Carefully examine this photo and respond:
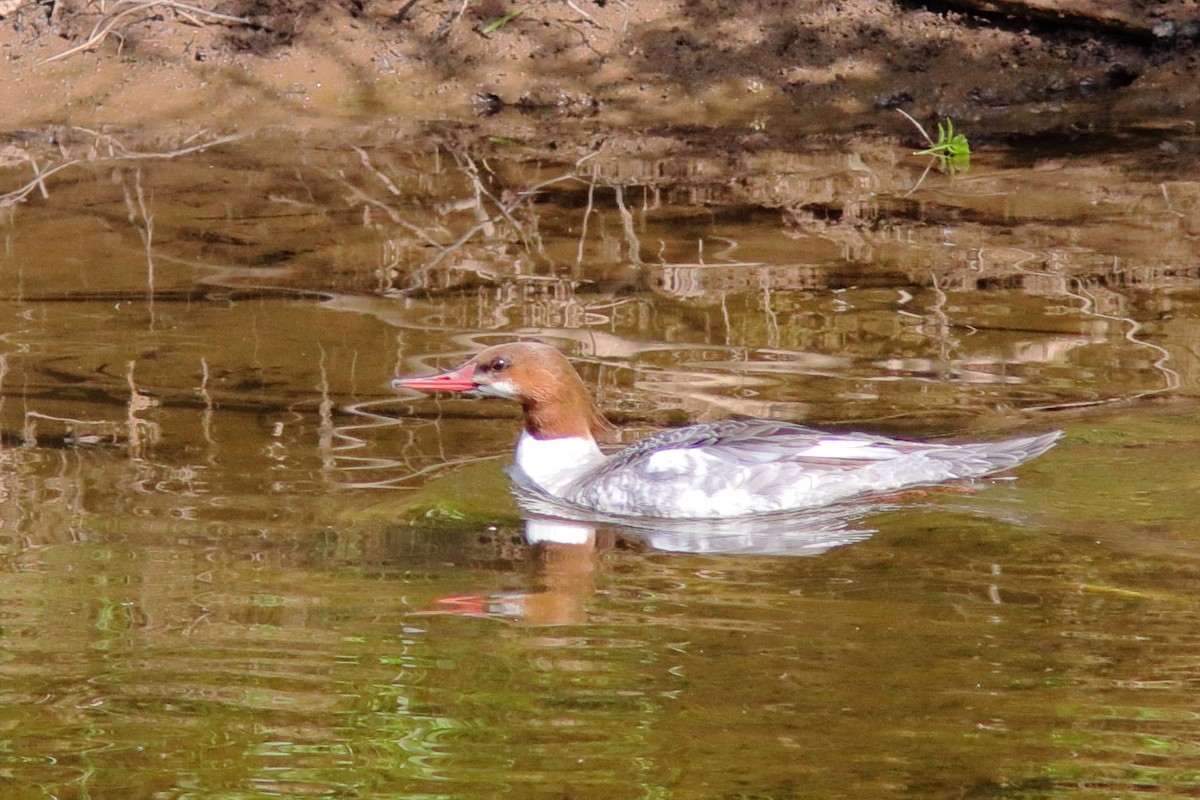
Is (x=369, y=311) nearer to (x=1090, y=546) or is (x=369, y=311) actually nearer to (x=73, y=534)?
(x=73, y=534)

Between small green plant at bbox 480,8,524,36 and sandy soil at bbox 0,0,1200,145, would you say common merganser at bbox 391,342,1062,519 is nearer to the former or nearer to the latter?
sandy soil at bbox 0,0,1200,145

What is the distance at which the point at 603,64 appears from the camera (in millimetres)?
13531

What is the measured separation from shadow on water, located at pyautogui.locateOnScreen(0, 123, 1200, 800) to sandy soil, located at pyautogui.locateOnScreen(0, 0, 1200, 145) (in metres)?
1.06

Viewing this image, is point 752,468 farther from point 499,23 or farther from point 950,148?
point 499,23

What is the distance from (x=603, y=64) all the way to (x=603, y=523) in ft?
25.2

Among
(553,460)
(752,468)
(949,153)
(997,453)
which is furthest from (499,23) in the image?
(997,453)

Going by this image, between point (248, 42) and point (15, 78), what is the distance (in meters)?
1.87

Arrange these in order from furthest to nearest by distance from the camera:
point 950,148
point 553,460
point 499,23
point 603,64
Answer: point 499,23 → point 603,64 → point 950,148 → point 553,460

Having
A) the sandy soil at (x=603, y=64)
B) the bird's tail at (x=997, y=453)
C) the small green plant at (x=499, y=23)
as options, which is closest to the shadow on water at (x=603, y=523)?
the bird's tail at (x=997, y=453)

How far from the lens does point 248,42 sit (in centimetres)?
1367

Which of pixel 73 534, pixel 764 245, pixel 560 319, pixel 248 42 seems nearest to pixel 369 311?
pixel 560 319

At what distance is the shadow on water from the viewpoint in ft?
13.7

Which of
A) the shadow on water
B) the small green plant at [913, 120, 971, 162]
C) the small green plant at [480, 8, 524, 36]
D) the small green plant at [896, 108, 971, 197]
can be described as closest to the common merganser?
the shadow on water

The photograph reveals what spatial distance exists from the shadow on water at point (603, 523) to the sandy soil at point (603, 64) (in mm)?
1064
